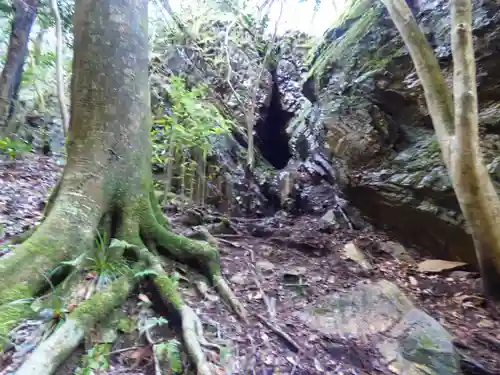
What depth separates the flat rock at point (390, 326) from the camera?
2.83m

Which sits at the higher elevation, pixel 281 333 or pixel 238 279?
pixel 238 279

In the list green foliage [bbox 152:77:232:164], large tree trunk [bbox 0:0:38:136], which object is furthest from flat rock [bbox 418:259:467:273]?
large tree trunk [bbox 0:0:38:136]

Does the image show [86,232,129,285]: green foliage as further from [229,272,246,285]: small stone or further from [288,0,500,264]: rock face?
[288,0,500,264]: rock face

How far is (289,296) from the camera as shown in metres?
4.02

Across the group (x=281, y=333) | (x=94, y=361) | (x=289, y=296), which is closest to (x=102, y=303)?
(x=94, y=361)

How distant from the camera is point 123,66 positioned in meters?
3.56

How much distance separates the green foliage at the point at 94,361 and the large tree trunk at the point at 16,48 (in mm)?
7365

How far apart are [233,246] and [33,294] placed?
329cm

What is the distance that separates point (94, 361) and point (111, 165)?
5.99ft

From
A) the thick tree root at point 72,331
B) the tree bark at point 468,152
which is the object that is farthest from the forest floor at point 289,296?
the tree bark at point 468,152

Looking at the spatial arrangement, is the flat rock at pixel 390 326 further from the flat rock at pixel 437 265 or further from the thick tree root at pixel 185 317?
the flat rock at pixel 437 265

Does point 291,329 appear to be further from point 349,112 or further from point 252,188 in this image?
point 252,188

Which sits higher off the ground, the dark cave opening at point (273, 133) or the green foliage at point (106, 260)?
the dark cave opening at point (273, 133)

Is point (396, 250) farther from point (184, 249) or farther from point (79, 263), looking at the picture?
point (79, 263)
